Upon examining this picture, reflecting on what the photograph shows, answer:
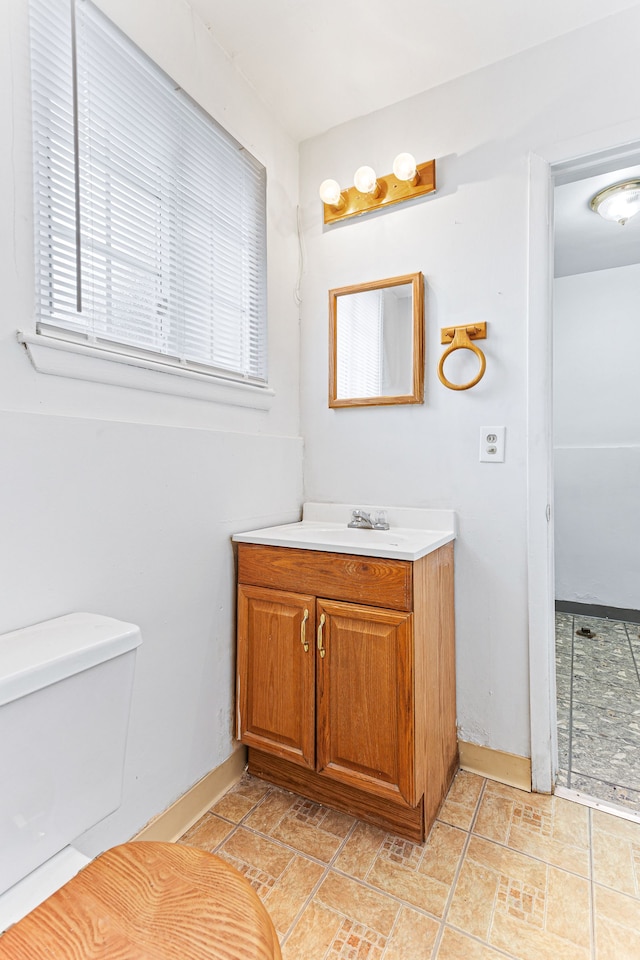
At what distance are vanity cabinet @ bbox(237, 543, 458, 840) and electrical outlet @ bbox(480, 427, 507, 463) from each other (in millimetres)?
355

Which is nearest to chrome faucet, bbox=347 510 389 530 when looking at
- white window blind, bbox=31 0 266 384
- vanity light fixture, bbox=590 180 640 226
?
white window blind, bbox=31 0 266 384

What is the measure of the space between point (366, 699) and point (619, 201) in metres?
2.56

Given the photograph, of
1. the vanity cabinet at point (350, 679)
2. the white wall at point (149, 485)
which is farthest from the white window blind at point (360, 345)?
the vanity cabinet at point (350, 679)

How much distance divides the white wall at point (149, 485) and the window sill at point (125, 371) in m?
0.02

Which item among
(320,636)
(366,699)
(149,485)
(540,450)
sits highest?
(540,450)

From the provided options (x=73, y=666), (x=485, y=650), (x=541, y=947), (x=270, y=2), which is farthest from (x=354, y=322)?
(x=541, y=947)

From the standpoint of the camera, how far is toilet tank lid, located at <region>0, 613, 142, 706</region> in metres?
0.79

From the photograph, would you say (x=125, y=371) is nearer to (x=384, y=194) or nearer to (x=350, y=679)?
(x=350, y=679)

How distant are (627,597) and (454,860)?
2.57m

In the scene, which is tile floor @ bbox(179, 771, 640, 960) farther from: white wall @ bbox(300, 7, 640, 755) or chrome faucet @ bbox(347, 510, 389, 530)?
chrome faucet @ bbox(347, 510, 389, 530)

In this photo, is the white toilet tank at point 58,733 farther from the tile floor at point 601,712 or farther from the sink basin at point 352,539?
the tile floor at point 601,712

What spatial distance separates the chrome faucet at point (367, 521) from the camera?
1.80 m

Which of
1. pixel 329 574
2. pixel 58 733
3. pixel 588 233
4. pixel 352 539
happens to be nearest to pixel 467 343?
pixel 352 539

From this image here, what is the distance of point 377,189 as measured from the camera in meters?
1.83
